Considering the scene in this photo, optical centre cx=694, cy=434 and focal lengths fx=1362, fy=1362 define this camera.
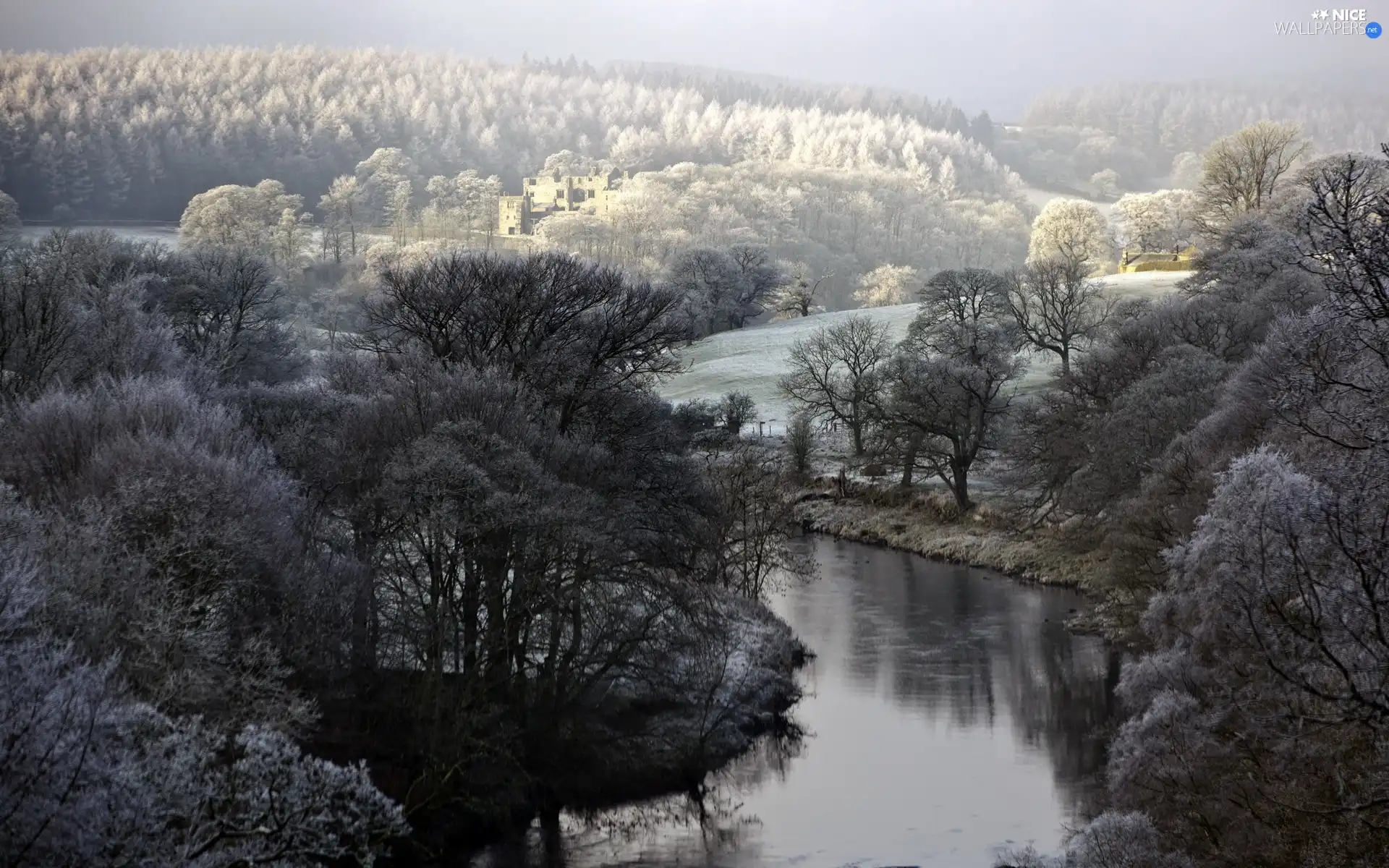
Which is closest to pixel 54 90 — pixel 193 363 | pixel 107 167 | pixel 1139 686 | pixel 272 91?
pixel 107 167

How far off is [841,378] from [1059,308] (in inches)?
417

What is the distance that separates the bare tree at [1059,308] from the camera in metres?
58.4

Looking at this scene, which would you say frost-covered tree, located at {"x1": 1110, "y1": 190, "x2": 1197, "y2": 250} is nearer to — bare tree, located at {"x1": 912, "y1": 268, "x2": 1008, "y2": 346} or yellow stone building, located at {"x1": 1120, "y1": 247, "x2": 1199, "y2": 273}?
yellow stone building, located at {"x1": 1120, "y1": 247, "x2": 1199, "y2": 273}

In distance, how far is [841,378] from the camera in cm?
6069

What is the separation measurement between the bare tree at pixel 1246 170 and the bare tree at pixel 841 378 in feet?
64.3

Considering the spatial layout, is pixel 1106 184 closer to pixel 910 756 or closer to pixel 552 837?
pixel 910 756

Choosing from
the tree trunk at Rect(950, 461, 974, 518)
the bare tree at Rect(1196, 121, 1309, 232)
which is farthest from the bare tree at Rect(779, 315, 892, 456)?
the bare tree at Rect(1196, 121, 1309, 232)

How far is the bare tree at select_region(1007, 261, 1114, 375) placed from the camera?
5844cm

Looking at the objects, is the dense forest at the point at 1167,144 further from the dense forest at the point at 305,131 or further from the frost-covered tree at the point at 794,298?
the frost-covered tree at the point at 794,298

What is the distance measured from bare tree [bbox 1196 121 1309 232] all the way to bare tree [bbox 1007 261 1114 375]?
8.88m

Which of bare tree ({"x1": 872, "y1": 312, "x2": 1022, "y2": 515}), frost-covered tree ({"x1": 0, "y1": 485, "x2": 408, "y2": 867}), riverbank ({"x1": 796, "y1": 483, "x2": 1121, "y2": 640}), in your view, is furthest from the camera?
bare tree ({"x1": 872, "y1": 312, "x2": 1022, "y2": 515})

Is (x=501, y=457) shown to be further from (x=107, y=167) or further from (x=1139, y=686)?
(x=107, y=167)

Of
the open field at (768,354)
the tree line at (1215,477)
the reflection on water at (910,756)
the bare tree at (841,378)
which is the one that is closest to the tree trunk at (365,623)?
the reflection on water at (910,756)

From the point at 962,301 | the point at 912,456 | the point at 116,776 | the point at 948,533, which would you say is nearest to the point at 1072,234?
the point at 962,301
